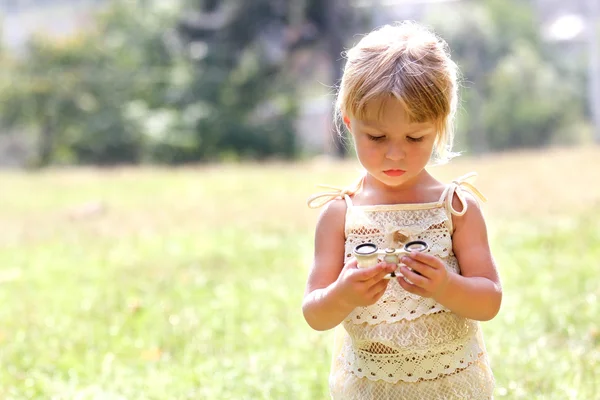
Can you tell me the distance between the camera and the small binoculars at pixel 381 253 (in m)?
1.93

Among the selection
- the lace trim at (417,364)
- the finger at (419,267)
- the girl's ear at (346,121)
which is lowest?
the lace trim at (417,364)

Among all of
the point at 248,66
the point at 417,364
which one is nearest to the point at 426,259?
the point at 417,364

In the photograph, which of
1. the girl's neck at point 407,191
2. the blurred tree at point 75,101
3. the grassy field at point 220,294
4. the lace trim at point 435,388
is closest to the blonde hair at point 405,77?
the girl's neck at point 407,191

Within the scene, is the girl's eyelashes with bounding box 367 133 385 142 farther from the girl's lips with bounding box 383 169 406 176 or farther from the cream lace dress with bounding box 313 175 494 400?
the cream lace dress with bounding box 313 175 494 400

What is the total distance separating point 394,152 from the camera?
208 centimetres

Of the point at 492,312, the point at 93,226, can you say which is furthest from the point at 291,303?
the point at 93,226

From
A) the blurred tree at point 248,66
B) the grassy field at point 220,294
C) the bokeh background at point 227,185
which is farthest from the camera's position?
the blurred tree at point 248,66

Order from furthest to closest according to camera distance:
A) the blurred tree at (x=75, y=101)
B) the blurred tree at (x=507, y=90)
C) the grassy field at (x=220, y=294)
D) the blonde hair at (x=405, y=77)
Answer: the blurred tree at (x=75, y=101), the blurred tree at (x=507, y=90), the grassy field at (x=220, y=294), the blonde hair at (x=405, y=77)

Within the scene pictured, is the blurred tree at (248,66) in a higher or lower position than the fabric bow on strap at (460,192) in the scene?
lower

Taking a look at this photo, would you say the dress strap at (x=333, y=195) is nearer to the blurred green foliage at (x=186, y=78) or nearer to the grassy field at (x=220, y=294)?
the grassy field at (x=220, y=294)

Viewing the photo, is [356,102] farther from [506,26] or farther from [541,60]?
[506,26]

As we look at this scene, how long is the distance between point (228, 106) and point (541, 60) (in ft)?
25.0

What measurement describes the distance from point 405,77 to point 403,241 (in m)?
0.40

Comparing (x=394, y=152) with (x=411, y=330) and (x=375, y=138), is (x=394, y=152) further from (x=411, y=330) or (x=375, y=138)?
(x=411, y=330)
